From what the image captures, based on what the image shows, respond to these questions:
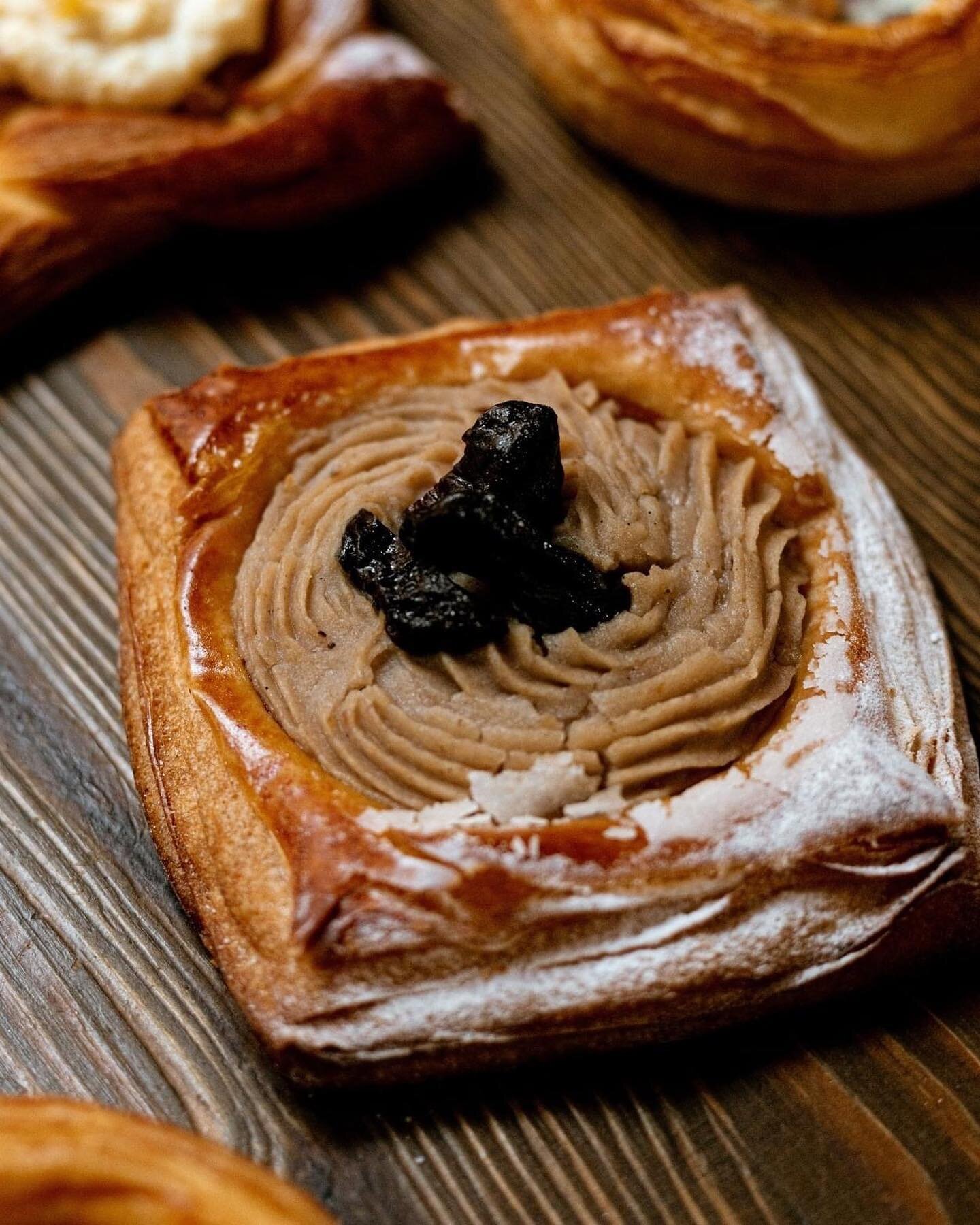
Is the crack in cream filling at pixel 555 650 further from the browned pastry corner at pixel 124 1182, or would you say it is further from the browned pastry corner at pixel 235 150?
the browned pastry corner at pixel 235 150

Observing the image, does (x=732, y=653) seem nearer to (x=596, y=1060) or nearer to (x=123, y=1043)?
(x=596, y=1060)

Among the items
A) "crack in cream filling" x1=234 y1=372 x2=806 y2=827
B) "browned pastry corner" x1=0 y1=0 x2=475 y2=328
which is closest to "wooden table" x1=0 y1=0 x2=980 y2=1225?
"browned pastry corner" x1=0 y1=0 x2=475 y2=328

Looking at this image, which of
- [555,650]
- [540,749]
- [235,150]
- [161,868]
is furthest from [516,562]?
[235,150]

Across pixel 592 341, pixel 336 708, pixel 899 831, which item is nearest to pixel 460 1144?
pixel 336 708

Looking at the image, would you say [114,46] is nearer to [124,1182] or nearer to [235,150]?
[235,150]

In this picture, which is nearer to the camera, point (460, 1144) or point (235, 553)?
point (460, 1144)

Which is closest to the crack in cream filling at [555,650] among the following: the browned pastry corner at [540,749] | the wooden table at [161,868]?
the browned pastry corner at [540,749]

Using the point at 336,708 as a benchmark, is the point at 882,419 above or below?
below

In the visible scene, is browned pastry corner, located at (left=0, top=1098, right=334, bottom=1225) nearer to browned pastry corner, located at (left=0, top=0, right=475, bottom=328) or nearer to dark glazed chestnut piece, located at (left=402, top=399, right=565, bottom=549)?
dark glazed chestnut piece, located at (left=402, top=399, right=565, bottom=549)
